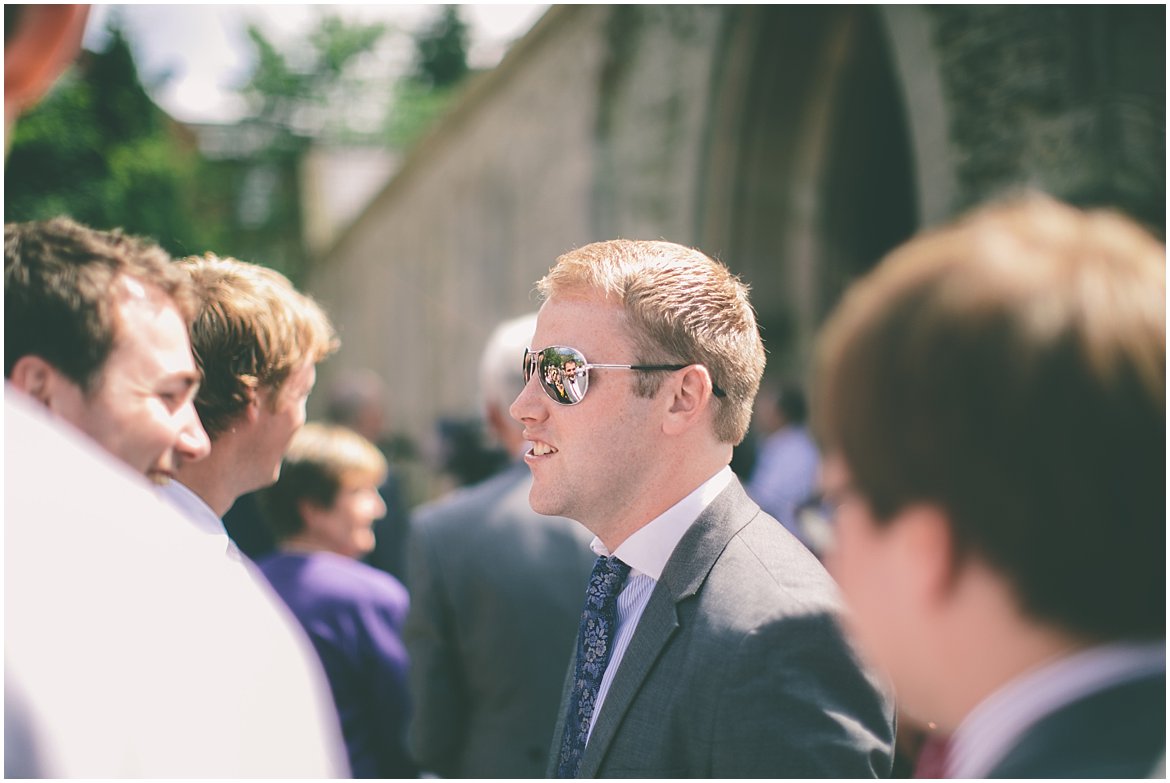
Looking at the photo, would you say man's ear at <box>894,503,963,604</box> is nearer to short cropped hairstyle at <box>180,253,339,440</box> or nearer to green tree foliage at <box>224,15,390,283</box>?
short cropped hairstyle at <box>180,253,339,440</box>

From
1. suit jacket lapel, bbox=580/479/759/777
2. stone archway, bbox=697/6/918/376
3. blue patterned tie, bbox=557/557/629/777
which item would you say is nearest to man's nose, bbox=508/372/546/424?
blue patterned tie, bbox=557/557/629/777

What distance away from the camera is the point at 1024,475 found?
0.82 meters

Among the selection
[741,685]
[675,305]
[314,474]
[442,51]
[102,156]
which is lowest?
[314,474]

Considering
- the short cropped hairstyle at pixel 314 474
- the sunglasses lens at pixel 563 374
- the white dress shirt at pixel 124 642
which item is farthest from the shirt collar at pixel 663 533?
the short cropped hairstyle at pixel 314 474

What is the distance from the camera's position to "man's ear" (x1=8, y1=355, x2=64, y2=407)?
55.5 inches

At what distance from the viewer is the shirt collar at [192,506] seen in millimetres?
2004

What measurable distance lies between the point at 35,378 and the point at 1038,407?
1.28 m

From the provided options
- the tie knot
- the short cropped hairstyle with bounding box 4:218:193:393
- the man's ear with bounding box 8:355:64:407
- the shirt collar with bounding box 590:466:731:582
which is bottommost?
the tie knot

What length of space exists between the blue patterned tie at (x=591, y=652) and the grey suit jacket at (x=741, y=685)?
0.38 ft

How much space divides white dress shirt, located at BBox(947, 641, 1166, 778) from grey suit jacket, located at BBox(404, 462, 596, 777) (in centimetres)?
201

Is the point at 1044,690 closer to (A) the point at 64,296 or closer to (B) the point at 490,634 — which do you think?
(A) the point at 64,296

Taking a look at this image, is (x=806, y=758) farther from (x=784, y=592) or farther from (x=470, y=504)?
(x=470, y=504)

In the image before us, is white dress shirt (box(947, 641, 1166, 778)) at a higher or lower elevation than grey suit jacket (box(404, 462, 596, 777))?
higher

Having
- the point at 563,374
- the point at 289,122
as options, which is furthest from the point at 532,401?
the point at 289,122
